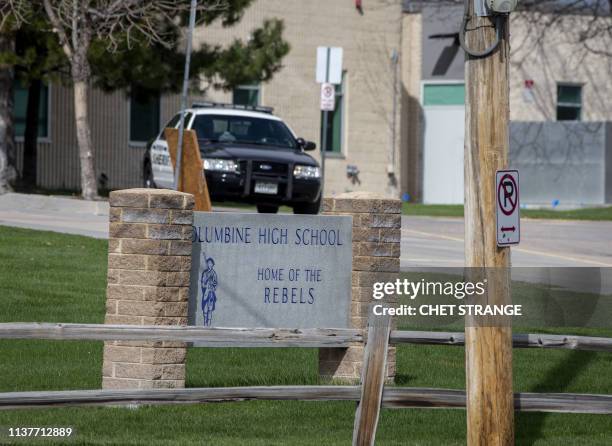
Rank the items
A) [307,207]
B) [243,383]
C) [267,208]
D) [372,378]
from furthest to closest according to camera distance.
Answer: [267,208] < [307,207] < [243,383] < [372,378]

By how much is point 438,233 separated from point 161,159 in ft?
15.8

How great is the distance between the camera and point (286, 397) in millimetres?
7852

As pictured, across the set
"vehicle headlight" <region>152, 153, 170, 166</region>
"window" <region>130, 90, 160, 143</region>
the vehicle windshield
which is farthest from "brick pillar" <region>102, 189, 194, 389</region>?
"window" <region>130, 90, 160, 143</region>

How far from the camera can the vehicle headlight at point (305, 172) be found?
21.5m

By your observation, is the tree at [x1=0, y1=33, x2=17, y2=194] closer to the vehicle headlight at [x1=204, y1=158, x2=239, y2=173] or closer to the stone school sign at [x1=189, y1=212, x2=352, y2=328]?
the vehicle headlight at [x1=204, y1=158, x2=239, y2=173]

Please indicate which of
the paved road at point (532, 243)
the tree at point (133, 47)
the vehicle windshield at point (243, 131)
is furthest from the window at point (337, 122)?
the vehicle windshield at point (243, 131)

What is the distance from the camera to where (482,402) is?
7.85 m

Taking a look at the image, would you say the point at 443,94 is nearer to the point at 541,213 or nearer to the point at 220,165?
the point at 541,213

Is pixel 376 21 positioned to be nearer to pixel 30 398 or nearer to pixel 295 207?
pixel 295 207

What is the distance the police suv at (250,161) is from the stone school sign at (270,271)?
423 inches

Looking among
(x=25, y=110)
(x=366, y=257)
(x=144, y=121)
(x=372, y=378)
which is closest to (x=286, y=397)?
(x=372, y=378)

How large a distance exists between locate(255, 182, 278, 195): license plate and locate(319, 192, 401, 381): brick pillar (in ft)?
35.8

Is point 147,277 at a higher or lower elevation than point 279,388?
higher

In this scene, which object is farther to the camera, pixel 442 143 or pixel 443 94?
pixel 442 143
